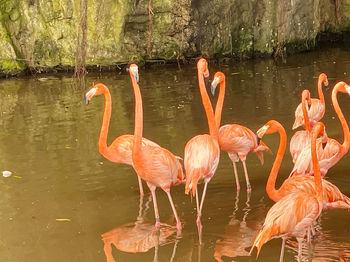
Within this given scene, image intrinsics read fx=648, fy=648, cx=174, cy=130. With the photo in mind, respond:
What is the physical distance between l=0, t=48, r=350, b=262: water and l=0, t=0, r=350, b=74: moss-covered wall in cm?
171

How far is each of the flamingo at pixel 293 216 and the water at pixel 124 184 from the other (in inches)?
11.1

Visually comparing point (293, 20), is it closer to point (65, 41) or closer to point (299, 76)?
point (299, 76)

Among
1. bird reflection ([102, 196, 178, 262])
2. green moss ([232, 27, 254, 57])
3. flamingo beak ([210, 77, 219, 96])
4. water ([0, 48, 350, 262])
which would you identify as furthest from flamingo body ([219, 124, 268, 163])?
green moss ([232, 27, 254, 57])

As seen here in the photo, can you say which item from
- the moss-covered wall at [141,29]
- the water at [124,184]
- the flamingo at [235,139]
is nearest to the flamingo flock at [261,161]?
the flamingo at [235,139]

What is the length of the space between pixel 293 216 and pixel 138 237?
1.29 meters

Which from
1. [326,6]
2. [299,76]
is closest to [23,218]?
[299,76]

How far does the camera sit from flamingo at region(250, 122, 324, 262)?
13.4ft

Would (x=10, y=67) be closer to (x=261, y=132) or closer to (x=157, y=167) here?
(x=157, y=167)

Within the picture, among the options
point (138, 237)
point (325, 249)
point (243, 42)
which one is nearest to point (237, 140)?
point (138, 237)

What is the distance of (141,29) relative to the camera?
11.9m

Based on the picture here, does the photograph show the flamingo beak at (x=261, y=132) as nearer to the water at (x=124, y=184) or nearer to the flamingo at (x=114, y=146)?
the water at (x=124, y=184)

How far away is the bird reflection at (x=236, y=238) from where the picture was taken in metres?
4.51

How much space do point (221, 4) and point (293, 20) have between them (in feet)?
4.72

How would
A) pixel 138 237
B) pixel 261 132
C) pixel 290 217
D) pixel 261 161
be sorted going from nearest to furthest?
pixel 290 217 → pixel 261 132 → pixel 138 237 → pixel 261 161
